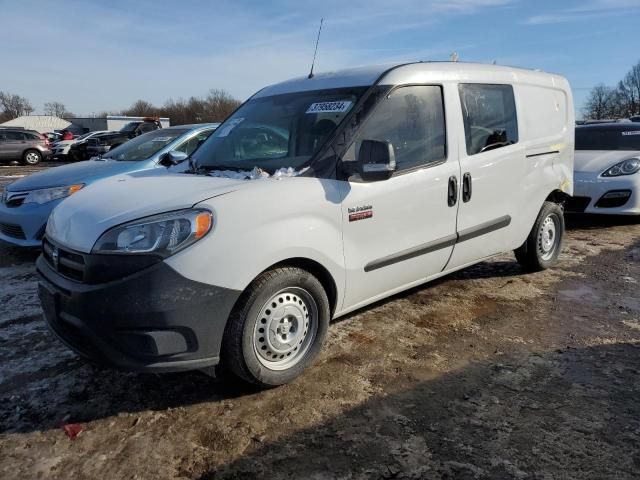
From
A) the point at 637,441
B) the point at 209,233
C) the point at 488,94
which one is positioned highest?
the point at 488,94

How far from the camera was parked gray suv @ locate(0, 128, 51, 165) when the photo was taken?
21.6 metres

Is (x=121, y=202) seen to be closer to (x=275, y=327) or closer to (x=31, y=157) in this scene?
(x=275, y=327)

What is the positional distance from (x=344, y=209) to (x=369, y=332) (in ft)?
3.69

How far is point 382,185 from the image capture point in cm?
335

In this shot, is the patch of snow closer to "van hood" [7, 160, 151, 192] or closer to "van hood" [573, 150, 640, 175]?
"van hood" [7, 160, 151, 192]

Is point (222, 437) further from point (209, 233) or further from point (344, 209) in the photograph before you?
point (344, 209)

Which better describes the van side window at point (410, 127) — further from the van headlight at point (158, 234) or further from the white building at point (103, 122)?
the white building at point (103, 122)

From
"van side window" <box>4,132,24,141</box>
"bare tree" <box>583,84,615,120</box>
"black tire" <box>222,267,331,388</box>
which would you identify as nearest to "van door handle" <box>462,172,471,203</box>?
"black tire" <box>222,267,331,388</box>

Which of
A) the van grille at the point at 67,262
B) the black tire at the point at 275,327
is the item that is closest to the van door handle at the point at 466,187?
the black tire at the point at 275,327

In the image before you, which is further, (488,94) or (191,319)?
(488,94)

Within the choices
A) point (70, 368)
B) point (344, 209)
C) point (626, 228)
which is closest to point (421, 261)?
point (344, 209)

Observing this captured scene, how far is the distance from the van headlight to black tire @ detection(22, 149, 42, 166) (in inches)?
897

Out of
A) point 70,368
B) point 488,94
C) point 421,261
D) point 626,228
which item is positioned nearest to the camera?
point 70,368

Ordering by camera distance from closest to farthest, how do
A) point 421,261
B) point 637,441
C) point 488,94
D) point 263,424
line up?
point 637,441
point 263,424
point 421,261
point 488,94
